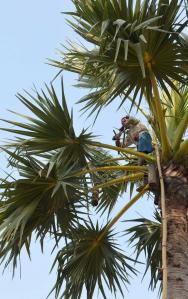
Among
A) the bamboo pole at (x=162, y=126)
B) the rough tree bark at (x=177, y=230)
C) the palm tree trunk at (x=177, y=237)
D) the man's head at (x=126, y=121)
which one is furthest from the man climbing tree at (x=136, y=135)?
the palm tree trunk at (x=177, y=237)

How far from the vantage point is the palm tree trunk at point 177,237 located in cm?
631

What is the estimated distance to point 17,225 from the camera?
284 inches

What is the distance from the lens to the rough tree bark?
633 centimetres

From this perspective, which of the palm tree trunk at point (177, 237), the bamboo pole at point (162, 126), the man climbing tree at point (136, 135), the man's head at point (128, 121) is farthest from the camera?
the man's head at point (128, 121)

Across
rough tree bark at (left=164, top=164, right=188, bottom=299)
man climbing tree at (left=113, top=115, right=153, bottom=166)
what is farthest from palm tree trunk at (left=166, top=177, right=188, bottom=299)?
man climbing tree at (left=113, top=115, right=153, bottom=166)

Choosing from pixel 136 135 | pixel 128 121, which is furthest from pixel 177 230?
pixel 128 121

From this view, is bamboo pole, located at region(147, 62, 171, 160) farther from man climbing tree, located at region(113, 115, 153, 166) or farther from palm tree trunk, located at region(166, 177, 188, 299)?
man climbing tree, located at region(113, 115, 153, 166)

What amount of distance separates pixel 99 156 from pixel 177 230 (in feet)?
6.93

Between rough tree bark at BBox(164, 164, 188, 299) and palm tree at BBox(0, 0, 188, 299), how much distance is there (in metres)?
0.01

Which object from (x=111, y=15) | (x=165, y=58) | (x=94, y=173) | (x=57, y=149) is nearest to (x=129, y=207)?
(x=94, y=173)

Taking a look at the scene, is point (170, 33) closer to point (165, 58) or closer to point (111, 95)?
point (165, 58)

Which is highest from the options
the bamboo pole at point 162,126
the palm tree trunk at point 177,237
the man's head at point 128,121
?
the man's head at point 128,121

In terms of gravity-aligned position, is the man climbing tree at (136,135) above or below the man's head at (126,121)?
below

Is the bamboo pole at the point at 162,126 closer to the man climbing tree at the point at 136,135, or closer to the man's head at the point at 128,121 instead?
the man climbing tree at the point at 136,135
